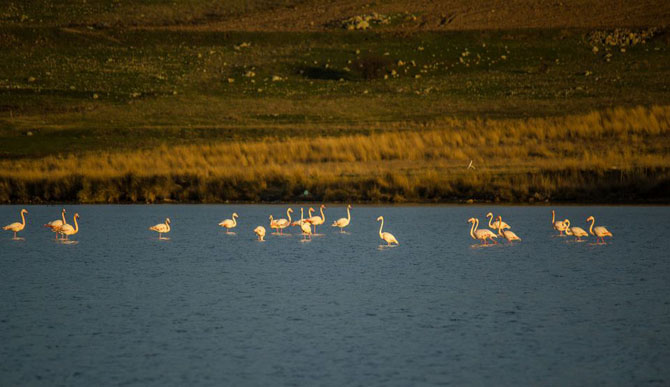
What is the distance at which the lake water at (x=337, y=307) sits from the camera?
11.4m

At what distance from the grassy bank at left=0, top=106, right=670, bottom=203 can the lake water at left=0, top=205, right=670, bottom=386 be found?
13.6ft

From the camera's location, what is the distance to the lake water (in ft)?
37.3

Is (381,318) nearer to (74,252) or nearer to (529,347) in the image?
(529,347)

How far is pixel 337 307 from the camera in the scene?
1463 cm

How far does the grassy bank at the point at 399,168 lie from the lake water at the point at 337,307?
4138 millimetres

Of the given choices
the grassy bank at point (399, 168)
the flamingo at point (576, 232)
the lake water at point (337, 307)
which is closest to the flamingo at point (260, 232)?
the lake water at point (337, 307)

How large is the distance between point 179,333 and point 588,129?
84.0 ft

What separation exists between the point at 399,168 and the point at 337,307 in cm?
1774

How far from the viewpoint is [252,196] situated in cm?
2872

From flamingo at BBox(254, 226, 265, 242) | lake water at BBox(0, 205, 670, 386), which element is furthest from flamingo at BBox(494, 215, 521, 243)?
flamingo at BBox(254, 226, 265, 242)

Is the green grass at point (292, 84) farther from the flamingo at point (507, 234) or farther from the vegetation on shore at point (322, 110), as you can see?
the flamingo at point (507, 234)

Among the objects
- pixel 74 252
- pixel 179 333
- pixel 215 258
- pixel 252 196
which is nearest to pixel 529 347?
pixel 179 333

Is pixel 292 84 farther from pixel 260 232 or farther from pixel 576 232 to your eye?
pixel 576 232

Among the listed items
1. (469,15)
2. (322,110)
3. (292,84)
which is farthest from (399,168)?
(469,15)
